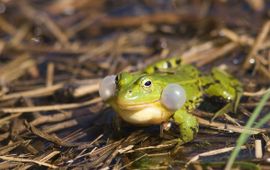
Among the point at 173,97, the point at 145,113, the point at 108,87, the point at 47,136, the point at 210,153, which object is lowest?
the point at 210,153

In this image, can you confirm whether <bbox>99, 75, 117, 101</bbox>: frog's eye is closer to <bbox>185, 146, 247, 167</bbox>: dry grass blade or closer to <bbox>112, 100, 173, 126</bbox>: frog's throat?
<bbox>112, 100, 173, 126</bbox>: frog's throat

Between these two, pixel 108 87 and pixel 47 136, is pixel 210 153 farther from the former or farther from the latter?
pixel 47 136

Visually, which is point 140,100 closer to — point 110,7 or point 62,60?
point 62,60

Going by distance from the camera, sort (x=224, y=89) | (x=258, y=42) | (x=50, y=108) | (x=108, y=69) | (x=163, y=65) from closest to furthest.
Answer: (x=224, y=89) < (x=163, y=65) < (x=50, y=108) < (x=258, y=42) < (x=108, y=69)

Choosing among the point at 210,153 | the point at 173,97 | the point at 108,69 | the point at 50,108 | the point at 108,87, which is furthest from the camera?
the point at 108,69

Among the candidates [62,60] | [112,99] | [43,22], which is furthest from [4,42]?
[112,99]

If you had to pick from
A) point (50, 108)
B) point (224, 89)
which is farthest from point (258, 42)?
point (50, 108)

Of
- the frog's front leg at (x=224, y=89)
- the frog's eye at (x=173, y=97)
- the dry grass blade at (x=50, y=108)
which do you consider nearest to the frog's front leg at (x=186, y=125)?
the frog's eye at (x=173, y=97)
